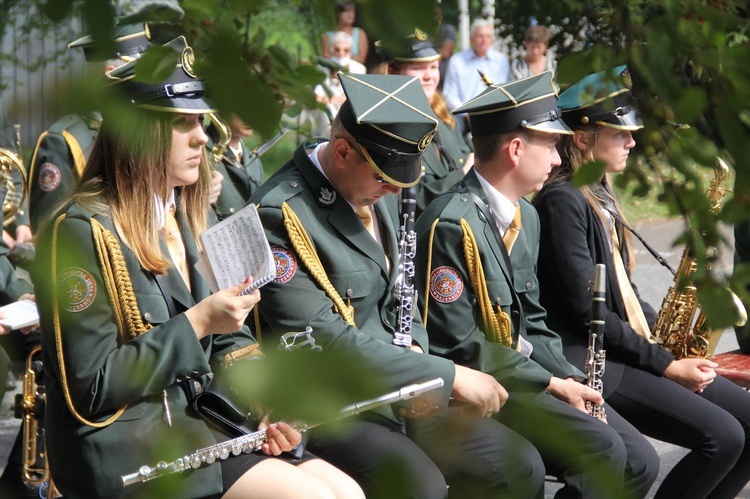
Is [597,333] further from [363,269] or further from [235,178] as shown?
[235,178]

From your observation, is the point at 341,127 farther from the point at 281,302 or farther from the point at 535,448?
the point at 535,448

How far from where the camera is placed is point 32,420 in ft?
11.5

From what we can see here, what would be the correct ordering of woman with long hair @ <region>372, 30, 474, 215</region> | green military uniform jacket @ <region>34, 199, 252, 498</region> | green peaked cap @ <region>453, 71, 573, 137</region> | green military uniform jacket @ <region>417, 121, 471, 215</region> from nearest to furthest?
green military uniform jacket @ <region>34, 199, 252, 498</region> → green peaked cap @ <region>453, 71, 573, 137</region> → woman with long hair @ <region>372, 30, 474, 215</region> → green military uniform jacket @ <region>417, 121, 471, 215</region>

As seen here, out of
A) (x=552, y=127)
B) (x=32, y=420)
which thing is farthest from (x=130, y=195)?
(x=552, y=127)

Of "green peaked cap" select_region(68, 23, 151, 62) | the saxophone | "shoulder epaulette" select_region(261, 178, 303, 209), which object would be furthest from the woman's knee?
"green peaked cap" select_region(68, 23, 151, 62)

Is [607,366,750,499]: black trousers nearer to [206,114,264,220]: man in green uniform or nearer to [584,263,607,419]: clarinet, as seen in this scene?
[584,263,607,419]: clarinet

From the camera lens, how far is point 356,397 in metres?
1.04

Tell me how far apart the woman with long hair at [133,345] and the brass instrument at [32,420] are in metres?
0.98

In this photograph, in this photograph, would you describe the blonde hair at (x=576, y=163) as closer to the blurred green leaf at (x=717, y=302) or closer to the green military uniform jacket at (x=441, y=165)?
the green military uniform jacket at (x=441, y=165)

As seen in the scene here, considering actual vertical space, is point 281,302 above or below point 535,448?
below

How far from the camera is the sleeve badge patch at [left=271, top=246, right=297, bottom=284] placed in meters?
2.90

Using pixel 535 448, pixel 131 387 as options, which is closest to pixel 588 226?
pixel 131 387

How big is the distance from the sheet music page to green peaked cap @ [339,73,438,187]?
61 centimetres

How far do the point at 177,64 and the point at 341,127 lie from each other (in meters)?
2.08
